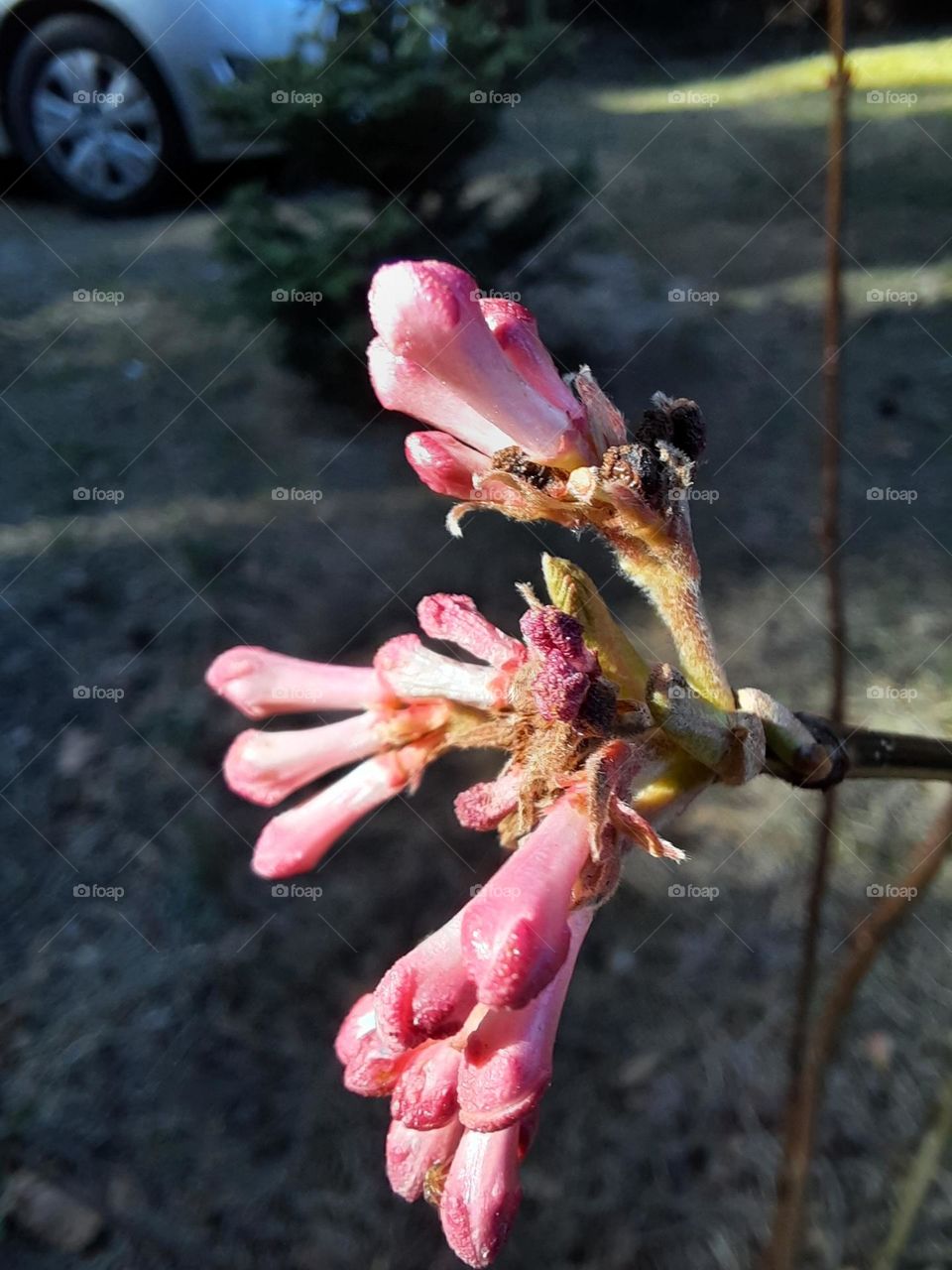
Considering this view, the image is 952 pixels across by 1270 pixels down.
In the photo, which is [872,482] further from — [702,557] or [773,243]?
[773,243]

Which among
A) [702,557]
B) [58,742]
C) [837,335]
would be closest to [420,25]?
[702,557]
